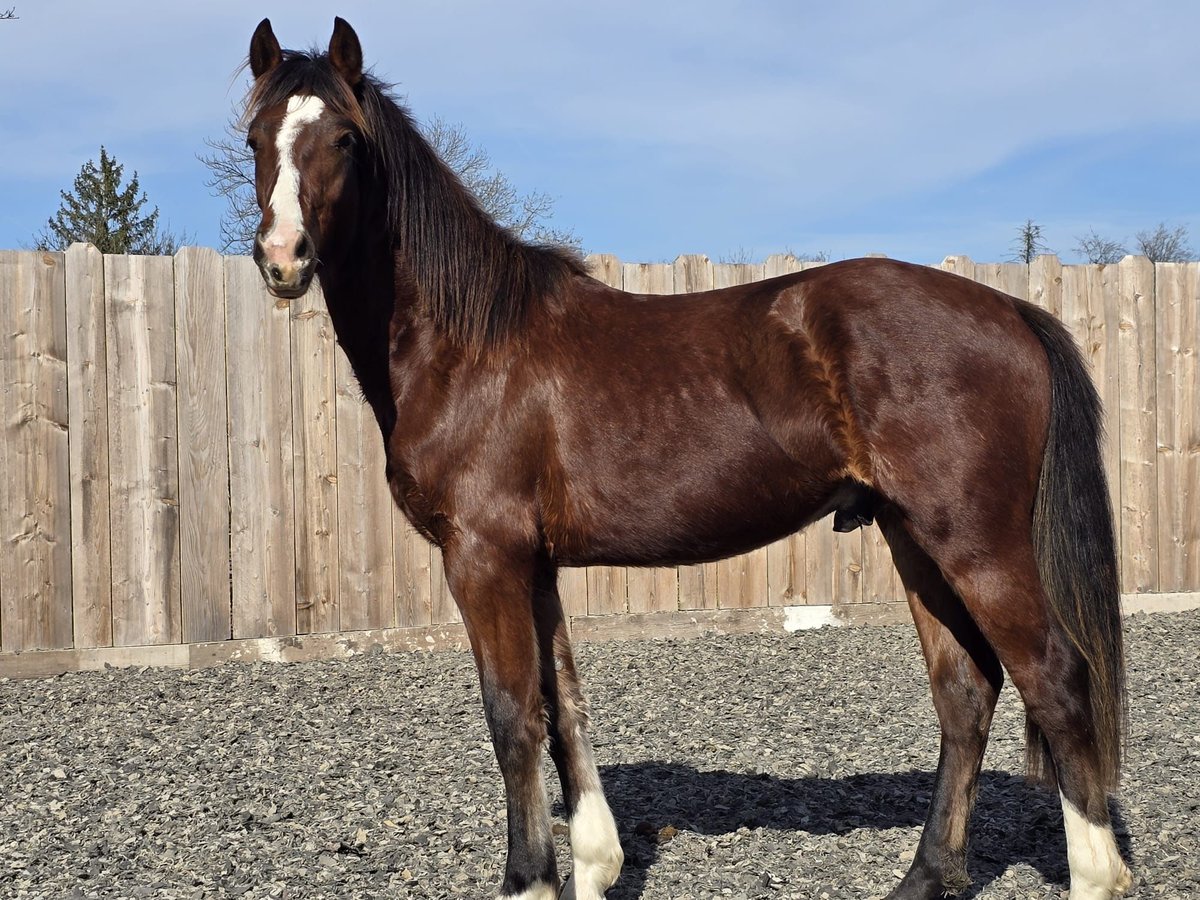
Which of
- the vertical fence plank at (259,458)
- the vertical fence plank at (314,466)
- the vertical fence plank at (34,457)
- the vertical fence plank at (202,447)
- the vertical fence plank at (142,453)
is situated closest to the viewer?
the vertical fence plank at (34,457)

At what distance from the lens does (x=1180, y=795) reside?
3.92 meters

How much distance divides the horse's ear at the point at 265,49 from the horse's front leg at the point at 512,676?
1646 mm

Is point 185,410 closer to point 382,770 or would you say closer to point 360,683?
point 360,683

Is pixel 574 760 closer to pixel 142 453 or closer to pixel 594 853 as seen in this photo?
pixel 594 853

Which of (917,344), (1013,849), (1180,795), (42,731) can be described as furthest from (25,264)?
(1180,795)

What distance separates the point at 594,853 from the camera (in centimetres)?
314

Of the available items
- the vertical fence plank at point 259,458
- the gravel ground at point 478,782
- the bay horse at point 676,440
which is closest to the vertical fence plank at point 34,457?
the gravel ground at point 478,782

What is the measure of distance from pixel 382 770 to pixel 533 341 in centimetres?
216

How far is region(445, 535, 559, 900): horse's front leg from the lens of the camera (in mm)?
3051

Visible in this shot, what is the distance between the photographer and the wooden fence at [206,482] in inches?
234

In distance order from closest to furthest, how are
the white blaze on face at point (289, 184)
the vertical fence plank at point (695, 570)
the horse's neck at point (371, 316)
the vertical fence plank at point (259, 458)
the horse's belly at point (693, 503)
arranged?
the white blaze on face at point (289, 184), the horse's belly at point (693, 503), the horse's neck at point (371, 316), the vertical fence plank at point (259, 458), the vertical fence plank at point (695, 570)

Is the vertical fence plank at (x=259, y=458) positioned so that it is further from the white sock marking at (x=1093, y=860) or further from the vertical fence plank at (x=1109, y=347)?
the vertical fence plank at (x=1109, y=347)

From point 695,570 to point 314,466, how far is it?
2588mm

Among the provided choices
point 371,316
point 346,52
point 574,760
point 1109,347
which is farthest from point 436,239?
point 1109,347
